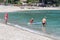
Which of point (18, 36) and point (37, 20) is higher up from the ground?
point (18, 36)

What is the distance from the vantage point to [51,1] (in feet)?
411

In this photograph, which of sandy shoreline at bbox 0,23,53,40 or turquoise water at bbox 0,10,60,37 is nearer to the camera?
sandy shoreline at bbox 0,23,53,40

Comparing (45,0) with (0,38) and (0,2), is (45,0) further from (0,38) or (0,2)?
(0,38)

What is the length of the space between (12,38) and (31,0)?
10513 centimetres

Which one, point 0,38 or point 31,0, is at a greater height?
point 0,38

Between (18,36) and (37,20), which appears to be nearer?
(18,36)

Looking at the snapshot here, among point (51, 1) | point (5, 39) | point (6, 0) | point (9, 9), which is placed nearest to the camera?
point (5, 39)

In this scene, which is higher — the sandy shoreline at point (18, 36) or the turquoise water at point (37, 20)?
the sandy shoreline at point (18, 36)

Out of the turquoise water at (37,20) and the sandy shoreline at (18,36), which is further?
the turquoise water at (37,20)

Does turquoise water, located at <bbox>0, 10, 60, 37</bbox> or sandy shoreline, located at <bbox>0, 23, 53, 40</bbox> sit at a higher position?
sandy shoreline, located at <bbox>0, 23, 53, 40</bbox>

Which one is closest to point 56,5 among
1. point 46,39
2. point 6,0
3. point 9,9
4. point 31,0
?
point 31,0

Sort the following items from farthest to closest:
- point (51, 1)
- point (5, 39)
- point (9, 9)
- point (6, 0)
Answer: point (51, 1)
point (6, 0)
point (9, 9)
point (5, 39)

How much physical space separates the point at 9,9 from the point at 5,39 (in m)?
74.4

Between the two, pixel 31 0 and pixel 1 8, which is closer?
pixel 1 8
